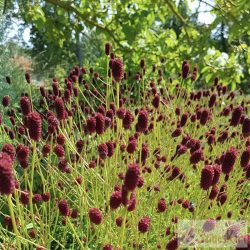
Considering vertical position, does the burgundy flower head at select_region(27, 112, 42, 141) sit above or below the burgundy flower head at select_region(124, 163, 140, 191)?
above

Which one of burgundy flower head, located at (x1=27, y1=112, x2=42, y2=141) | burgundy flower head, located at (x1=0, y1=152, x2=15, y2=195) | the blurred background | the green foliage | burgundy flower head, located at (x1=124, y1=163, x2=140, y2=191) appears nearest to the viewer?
burgundy flower head, located at (x1=0, y1=152, x2=15, y2=195)

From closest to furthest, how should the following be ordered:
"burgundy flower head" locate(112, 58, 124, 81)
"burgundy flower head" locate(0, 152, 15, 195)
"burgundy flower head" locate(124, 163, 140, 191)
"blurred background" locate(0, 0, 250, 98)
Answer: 1. "burgundy flower head" locate(0, 152, 15, 195)
2. "burgundy flower head" locate(124, 163, 140, 191)
3. "burgundy flower head" locate(112, 58, 124, 81)
4. "blurred background" locate(0, 0, 250, 98)

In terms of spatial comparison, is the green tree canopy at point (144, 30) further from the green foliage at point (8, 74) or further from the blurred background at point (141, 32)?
the green foliage at point (8, 74)

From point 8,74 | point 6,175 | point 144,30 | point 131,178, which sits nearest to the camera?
point 6,175

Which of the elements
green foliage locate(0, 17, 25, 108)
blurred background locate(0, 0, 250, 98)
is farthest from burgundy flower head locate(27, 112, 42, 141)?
blurred background locate(0, 0, 250, 98)

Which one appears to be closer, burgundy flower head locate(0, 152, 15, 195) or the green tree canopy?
burgundy flower head locate(0, 152, 15, 195)

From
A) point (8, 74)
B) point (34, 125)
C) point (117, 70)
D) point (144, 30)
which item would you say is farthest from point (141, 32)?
point (34, 125)

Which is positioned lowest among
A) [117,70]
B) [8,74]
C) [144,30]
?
[8,74]

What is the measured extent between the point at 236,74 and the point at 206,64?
345mm

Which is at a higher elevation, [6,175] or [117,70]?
[117,70]

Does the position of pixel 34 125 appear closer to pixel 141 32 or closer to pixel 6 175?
pixel 6 175

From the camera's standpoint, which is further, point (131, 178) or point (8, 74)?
point (8, 74)

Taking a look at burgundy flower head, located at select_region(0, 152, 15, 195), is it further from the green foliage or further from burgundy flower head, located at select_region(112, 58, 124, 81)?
the green foliage

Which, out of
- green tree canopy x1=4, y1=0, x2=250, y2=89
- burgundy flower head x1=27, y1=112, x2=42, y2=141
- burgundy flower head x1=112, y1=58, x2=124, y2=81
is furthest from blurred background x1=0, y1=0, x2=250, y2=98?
burgundy flower head x1=27, y1=112, x2=42, y2=141
